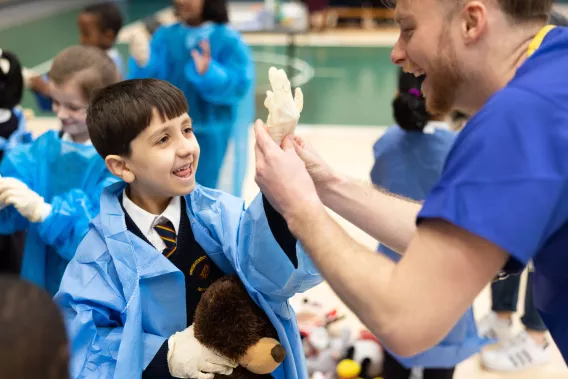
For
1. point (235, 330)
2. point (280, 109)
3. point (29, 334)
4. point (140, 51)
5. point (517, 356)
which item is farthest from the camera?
point (140, 51)

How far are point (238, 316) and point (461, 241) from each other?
0.57m

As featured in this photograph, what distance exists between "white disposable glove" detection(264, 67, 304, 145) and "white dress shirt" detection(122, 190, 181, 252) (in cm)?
38

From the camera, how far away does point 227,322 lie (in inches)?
56.2

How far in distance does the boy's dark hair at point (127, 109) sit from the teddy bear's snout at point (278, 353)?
1.84 feet

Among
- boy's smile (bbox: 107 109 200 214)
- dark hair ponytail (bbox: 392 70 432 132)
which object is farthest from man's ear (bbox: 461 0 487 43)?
dark hair ponytail (bbox: 392 70 432 132)

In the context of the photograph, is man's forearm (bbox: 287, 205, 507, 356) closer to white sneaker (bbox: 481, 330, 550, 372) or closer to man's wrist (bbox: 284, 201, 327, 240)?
man's wrist (bbox: 284, 201, 327, 240)

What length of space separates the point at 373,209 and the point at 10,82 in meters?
1.79

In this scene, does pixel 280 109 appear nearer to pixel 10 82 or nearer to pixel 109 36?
pixel 10 82

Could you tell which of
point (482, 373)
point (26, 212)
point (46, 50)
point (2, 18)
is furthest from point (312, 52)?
point (26, 212)

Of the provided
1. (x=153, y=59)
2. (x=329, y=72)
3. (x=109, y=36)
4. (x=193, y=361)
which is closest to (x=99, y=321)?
(x=193, y=361)

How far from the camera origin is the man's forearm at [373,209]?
58.8 inches

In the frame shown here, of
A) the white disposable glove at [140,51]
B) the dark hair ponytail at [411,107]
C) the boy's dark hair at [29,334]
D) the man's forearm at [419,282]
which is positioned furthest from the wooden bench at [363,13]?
the boy's dark hair at [29,334]

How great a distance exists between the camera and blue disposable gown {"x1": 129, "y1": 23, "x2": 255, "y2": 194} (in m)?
3.50

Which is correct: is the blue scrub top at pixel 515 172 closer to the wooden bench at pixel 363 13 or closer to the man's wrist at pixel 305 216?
the man's wrist at pixel 305 216
